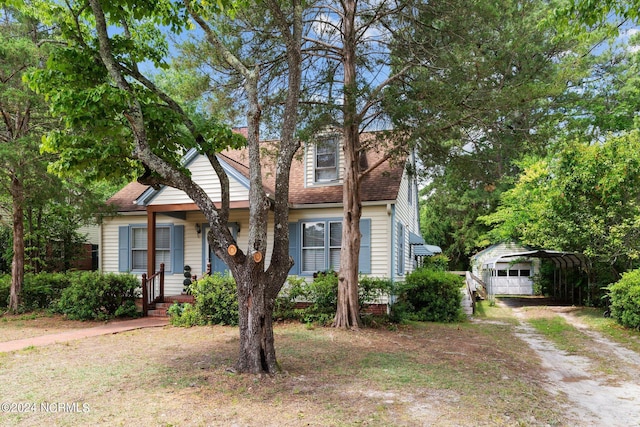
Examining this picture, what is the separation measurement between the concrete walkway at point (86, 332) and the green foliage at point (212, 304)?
31.1 inches

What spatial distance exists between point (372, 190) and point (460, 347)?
5.42 meters

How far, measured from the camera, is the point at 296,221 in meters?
13.6

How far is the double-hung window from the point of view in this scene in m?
13.4

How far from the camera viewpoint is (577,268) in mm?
19750

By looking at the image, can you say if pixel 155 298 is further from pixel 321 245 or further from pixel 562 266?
pixel 562 266

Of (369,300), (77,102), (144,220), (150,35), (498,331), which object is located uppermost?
(150,35)

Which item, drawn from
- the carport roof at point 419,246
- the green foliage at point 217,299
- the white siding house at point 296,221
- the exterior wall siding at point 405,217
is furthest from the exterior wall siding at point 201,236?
the carport roof at point 419,246

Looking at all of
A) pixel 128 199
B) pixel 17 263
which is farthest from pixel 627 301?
pixel 17 263

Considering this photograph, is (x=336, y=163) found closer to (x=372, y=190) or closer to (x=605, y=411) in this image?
(x=372, y=190)

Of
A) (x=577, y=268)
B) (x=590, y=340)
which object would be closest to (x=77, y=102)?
(x=590, y=340)

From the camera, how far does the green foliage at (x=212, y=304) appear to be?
11.3 metres

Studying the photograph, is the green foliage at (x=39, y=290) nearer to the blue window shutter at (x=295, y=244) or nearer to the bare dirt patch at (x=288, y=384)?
the bare dirt patch at (x=288, y=384)

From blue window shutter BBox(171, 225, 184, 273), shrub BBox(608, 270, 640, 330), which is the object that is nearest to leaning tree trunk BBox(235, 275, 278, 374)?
blue window shutter BBox(171, 225, 184, 273)

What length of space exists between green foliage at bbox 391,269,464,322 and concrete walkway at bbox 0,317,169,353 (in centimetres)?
678
